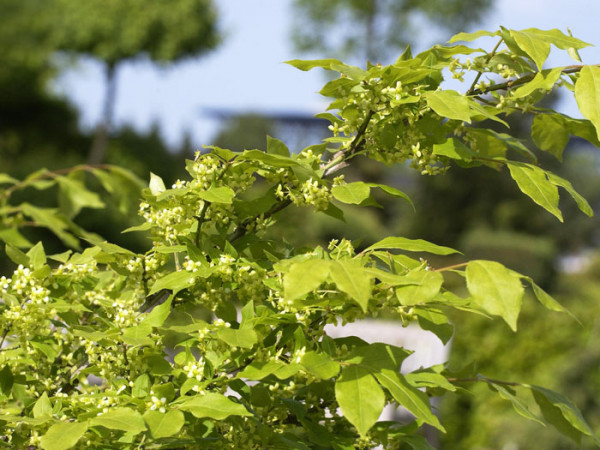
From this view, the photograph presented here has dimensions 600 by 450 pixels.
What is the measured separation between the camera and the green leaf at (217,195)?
83cm

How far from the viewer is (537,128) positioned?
3.59ft

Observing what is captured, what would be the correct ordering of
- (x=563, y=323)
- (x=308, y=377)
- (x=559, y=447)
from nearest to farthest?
(x=308, y=377), (x=559, y=447), (x=563, y=323)

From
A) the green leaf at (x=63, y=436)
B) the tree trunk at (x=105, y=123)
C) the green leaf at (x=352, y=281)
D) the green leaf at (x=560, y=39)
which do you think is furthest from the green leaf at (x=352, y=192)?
the tree trunk at (x=105, y=123)

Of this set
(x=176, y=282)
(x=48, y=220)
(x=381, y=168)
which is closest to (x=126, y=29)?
(x=381, y=168)

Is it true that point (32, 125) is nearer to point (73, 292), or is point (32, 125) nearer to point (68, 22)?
point (68, 22)

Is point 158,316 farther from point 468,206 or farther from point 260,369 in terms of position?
point 468,206

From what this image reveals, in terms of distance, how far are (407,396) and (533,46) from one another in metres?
0.45

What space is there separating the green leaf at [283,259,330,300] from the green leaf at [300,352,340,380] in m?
0.12

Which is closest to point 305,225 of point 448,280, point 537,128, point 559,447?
point 448,280

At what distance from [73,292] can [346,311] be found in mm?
443

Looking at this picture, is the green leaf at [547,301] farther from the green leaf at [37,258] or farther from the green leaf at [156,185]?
the green leaf at [37,258]

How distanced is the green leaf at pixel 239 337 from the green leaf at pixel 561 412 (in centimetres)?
45

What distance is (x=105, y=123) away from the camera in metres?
15.9

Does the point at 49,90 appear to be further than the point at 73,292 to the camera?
Yes
